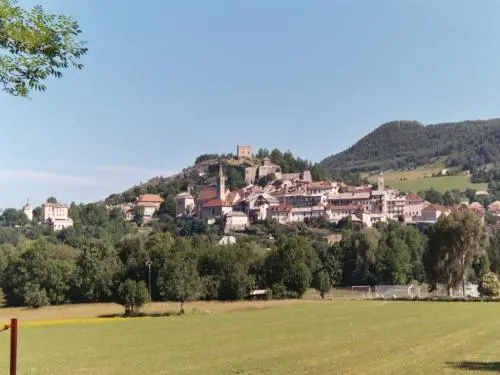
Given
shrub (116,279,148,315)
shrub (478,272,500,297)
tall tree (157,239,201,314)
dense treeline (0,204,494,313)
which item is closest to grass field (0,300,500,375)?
shrub (116,279,148,315)

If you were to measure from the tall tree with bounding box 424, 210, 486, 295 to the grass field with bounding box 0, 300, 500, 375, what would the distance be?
1032 inches

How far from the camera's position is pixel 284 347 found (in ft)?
95.6

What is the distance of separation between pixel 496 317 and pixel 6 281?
7399 centimetres

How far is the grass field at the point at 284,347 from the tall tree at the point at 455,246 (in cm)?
2622

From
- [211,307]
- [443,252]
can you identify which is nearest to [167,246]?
[211,307]

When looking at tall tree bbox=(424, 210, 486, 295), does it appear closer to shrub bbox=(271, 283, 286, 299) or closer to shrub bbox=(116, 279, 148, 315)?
shrub bbox=(271, 283, 286, 299)

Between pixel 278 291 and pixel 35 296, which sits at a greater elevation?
pixel 35 296

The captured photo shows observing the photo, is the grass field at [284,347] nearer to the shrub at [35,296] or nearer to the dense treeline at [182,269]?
the dense treeline at [182,269]

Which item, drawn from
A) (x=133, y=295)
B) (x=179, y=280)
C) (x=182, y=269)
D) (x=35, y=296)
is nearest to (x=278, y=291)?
(x=182, y=269)

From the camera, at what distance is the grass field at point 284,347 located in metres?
22.2

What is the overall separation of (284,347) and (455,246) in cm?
5072

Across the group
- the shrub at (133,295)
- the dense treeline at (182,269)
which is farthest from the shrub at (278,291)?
the shrub at (133,295)

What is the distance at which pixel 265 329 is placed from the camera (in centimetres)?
4072

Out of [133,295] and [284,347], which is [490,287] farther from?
[284,347]
